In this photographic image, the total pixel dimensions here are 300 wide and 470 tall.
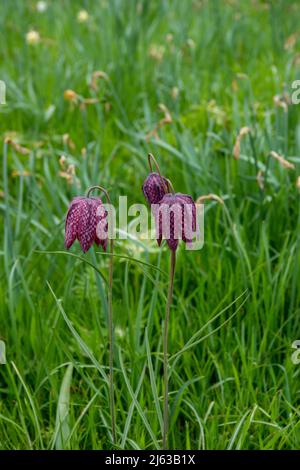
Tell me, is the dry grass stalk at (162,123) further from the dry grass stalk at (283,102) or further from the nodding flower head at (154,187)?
the nodding flower head at (154,187)

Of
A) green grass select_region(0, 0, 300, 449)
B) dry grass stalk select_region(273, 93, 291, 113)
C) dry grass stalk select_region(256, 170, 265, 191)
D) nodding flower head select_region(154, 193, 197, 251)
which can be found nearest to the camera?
nodding flower head select_region(154, 193, 197, 251)

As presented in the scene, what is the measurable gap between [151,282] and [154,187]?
0.82m

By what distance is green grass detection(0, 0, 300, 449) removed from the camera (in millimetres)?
1725

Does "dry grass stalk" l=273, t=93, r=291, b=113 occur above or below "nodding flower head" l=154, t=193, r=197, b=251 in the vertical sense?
above

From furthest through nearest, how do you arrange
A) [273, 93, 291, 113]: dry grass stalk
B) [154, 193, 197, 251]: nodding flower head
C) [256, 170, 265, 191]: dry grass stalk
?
[273, 93, 291, 113]: dry grass stalk, [256, 170, 265, 191]: dry grass stalk, [154, 193, 197, 251]: nodding flower head

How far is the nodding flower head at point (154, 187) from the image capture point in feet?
4.43

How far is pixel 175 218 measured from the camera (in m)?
1.29

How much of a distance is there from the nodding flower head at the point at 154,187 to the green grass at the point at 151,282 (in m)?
0.12

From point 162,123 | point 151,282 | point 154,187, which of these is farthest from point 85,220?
point 162,123

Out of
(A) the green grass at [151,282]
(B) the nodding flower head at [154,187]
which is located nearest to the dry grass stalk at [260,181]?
(A) the green grass at [151,282]

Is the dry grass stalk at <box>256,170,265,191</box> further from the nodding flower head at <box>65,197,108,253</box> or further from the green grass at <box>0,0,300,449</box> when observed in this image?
the nodding flower head at <box>65,197,108,253</box>

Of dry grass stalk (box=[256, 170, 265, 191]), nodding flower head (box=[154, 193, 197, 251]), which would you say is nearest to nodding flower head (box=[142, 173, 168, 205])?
nodding flower head (box=[154, 193, 197, 251])

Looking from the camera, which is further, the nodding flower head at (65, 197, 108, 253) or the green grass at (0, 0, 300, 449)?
the green grass at (0, 0, 300, 449)

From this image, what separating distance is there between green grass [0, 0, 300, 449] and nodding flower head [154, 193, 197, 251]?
0.06 metres
